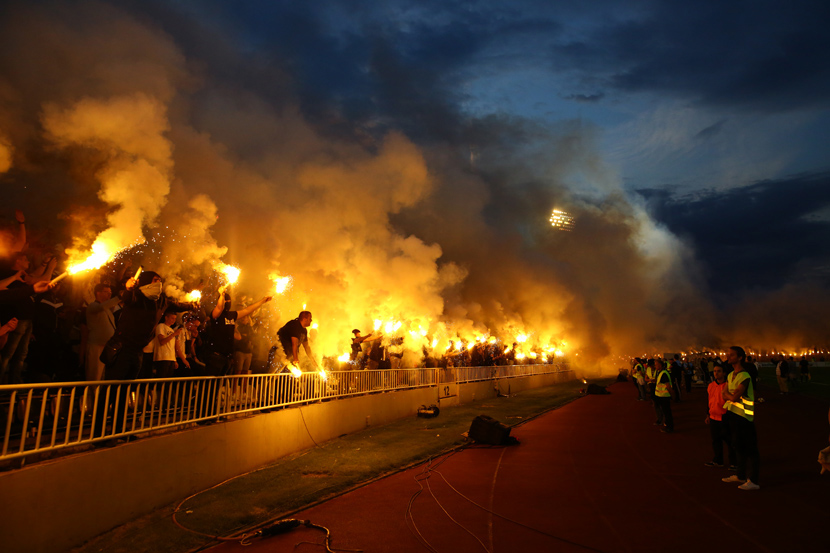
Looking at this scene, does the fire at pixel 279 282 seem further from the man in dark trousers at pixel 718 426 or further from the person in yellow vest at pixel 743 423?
the person in yellow vest at pixel 743 423

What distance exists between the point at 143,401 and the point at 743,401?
885cm

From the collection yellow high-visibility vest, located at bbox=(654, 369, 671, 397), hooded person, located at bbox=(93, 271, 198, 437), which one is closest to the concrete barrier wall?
hooded person, located at bbox=(93, 271, 198, 437)

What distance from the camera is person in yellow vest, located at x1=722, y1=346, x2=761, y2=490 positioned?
24.7 ft

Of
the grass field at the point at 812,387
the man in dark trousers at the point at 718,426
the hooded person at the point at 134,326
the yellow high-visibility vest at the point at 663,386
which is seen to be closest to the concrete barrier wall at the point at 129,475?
the hooded person at the point at 134,326

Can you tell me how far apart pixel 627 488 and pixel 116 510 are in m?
7.02

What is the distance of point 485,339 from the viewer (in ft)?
101

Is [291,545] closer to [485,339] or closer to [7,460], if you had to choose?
[7,460]

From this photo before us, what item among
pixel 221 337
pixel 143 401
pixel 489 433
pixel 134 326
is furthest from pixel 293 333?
pixel 489 433

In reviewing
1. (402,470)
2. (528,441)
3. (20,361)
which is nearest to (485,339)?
(528,441)

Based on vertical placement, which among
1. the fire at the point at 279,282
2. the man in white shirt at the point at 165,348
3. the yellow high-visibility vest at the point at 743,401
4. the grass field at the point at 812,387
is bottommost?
the grass field at the point at 812,387

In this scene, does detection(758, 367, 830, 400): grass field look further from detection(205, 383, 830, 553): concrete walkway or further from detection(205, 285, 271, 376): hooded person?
detection(205, 285, 271, 376): hooded person

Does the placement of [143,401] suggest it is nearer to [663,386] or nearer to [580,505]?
[580,505]

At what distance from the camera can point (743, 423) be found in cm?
763

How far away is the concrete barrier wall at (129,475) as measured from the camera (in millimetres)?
4703
